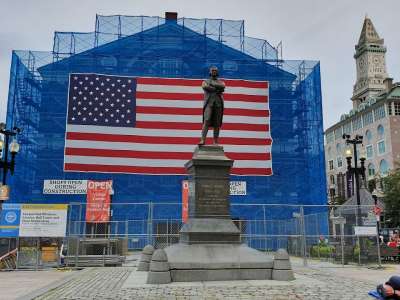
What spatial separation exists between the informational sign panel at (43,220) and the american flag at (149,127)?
28.1 feet

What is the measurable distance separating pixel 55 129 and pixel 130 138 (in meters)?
5.16

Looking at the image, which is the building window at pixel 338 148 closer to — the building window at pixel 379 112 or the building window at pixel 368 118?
the building window at pixel 368 118

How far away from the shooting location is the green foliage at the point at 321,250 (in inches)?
765

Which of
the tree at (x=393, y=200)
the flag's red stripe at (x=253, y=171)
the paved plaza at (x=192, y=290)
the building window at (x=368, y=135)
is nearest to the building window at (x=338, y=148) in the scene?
the building window at (x=368, y=135)

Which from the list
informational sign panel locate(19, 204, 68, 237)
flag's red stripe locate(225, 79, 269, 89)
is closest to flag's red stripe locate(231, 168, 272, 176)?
flag's red stripe locate(225, 79, 269, 89)

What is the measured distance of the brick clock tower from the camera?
111m

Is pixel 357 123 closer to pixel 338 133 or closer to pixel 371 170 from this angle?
pixel 338 133

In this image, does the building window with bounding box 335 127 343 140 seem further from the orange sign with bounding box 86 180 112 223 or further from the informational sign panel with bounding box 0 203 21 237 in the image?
the informational sign panel with bounding box 0 203 21 237

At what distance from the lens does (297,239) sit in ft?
66.3

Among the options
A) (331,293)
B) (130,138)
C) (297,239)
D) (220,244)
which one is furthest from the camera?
(130,138)

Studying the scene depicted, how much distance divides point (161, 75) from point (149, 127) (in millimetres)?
4840

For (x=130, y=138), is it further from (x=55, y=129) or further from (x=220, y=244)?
(x=220, y=244)

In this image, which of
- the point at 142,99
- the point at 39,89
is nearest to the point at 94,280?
the point at 142,99

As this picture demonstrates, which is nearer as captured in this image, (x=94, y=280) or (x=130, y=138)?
(x=94, y=280)
